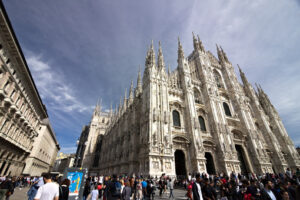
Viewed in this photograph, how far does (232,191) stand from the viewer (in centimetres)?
706

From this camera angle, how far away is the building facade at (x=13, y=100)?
45.0 ft

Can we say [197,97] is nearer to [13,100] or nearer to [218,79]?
[218,79]

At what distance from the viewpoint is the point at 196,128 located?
749 inches

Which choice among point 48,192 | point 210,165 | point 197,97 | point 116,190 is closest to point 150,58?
point 197,97

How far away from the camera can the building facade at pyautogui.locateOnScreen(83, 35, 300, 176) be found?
1675 cm

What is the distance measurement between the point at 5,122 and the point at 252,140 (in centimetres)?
3518

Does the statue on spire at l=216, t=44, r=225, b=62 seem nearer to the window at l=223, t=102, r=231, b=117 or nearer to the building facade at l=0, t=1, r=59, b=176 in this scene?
the window at l=223, t=102, r=231, b=117

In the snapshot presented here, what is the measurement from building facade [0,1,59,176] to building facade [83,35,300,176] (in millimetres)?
15402

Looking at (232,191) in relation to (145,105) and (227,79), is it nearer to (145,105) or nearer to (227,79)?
(145,105)

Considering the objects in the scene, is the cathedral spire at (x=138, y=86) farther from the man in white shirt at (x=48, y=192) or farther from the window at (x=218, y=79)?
the man in white shirt at (x=48, y=192)

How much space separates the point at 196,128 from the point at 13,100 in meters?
23.7

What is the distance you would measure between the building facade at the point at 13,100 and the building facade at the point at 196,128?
15.4m

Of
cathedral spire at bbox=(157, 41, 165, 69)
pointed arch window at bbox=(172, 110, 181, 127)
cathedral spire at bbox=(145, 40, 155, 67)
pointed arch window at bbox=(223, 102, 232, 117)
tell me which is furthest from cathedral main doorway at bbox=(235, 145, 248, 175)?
cathedral spire at bbox=(145, 40, 155, 67)

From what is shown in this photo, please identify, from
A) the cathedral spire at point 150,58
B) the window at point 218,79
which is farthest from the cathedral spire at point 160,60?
the window at point 218,79
